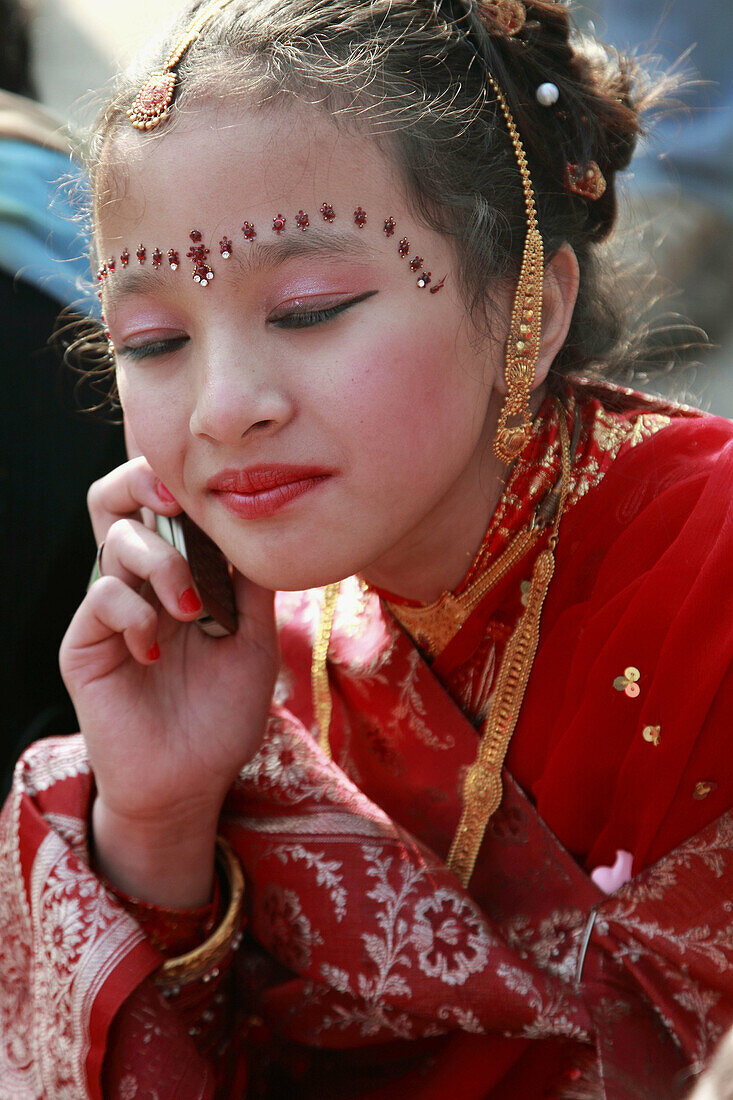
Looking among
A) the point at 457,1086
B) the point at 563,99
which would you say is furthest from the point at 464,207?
the point at 457,1086

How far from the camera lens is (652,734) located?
1.29m

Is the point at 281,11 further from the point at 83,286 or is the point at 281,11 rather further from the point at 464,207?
the point at 83,286

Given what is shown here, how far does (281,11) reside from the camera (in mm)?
1280

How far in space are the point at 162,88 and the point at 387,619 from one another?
80 cm

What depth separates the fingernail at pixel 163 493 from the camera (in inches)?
61.0

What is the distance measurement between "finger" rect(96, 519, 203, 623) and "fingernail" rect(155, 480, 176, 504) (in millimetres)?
56

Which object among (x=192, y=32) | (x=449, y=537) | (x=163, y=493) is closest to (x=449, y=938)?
(x=449, y=537)

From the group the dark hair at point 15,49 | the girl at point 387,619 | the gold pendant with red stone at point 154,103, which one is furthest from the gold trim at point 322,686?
the dark hair at point 15,49

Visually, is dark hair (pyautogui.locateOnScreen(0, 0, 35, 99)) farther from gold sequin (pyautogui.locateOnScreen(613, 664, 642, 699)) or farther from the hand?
gold sequin (pyautogui.locateOnScreen(613, 664, 642, 699))

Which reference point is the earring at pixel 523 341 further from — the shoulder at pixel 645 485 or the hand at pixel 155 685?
the hand at pixel 155 685

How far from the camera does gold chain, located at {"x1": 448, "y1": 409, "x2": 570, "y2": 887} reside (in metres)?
1.42

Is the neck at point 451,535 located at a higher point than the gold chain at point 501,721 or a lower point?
higher

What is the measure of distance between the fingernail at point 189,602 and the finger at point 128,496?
13 centimetres

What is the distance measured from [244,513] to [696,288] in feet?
9.51
